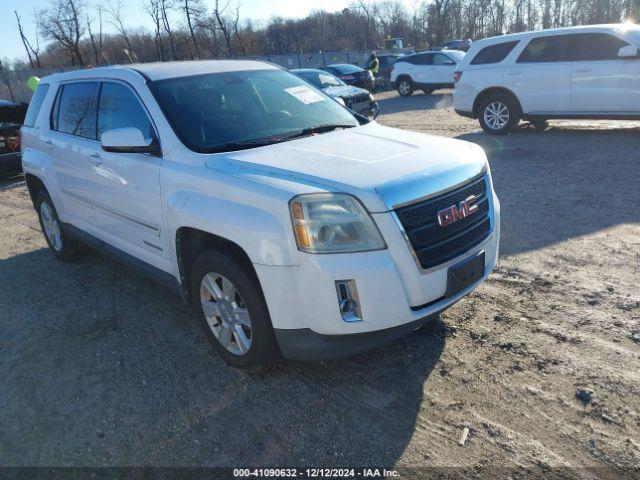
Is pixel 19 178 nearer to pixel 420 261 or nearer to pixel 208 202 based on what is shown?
pixel 208 202

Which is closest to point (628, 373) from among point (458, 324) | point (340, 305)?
point (458, 324)

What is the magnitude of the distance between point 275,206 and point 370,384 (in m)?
1.22

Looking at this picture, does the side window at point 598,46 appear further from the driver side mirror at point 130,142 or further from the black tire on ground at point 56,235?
the black tire on ground at point 56,235

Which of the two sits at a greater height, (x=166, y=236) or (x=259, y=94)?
(x=259, y=94)

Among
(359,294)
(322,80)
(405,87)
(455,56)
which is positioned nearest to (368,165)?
(359,294)

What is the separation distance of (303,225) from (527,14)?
246 ft

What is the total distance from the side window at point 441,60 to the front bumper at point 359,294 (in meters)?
18.7

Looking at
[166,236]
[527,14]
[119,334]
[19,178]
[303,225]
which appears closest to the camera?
[303,225]

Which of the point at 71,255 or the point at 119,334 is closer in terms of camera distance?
the point at 119,334

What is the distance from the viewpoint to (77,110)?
185 inches

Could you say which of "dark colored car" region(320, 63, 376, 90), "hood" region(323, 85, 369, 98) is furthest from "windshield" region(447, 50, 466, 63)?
"hood" region(323, 85, 369, 98)

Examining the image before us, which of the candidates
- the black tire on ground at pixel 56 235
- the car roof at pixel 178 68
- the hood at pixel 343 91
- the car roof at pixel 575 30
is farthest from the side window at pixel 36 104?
the hood at pixel 343 91

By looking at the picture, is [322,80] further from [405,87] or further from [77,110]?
[77,110]

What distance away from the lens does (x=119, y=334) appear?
13.0 feet
